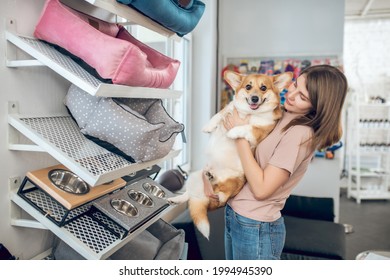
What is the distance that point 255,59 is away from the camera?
2.28 metres

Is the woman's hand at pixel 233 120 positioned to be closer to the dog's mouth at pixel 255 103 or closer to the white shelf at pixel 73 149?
the dog's mouth at pixel 255 103

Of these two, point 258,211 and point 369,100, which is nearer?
point 258,211

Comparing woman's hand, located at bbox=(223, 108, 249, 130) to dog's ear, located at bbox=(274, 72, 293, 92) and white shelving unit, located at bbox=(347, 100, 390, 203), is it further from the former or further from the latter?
white shelving unit, located at bbox=(347, 100, 390, 203)

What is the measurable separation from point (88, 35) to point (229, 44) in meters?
1.51

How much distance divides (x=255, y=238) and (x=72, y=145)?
1.88 ft

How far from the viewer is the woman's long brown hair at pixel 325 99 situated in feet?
2.80

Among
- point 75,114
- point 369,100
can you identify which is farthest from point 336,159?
point 75,114

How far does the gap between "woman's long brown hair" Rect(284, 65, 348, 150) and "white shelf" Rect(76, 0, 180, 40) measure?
1.54ft

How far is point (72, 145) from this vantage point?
2.71ft

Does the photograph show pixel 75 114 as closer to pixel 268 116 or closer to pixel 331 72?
pixel 268 116

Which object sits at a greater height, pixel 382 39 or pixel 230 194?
pixel 382 39

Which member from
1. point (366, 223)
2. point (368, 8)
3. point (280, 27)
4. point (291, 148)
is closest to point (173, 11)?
point (291, 148)

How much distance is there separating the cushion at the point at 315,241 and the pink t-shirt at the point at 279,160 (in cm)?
105

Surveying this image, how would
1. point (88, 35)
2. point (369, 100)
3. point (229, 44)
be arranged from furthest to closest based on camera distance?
point (369, 100) < point (229, 44) < point (88, 35)
